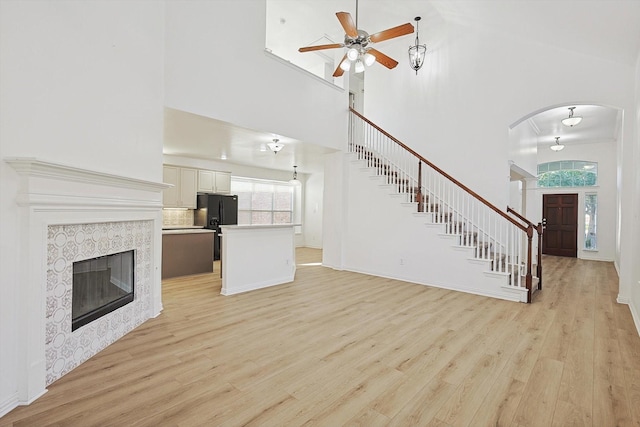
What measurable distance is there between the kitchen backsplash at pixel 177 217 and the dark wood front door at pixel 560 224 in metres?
10.9

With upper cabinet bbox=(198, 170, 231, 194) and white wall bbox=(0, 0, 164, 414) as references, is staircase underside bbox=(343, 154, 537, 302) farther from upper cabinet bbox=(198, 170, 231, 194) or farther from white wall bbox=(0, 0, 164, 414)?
white wall bbox=(0, 0, 164, 414)

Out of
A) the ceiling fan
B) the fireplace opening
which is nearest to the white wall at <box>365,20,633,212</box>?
the ceiling fan

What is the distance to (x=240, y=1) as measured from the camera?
4418mm

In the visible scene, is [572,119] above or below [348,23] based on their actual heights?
below

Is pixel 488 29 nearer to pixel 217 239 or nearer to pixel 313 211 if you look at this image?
pixel 313 211

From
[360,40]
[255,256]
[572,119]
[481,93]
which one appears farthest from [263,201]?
[572,119]

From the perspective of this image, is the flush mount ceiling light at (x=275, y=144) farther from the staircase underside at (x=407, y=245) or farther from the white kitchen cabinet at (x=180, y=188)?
the white kitchen cabinet at (x=180, y=188)

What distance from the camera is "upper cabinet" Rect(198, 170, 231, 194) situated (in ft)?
25.1

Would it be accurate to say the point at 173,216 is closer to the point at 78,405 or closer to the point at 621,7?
the point at 78,405

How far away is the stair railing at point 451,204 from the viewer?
464 cm

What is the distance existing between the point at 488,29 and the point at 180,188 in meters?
7.22

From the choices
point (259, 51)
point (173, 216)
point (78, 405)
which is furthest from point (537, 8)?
point (173, 216)

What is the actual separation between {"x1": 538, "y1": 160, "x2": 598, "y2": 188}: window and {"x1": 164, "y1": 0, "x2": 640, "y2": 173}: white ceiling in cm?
103

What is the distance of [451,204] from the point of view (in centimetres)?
565
